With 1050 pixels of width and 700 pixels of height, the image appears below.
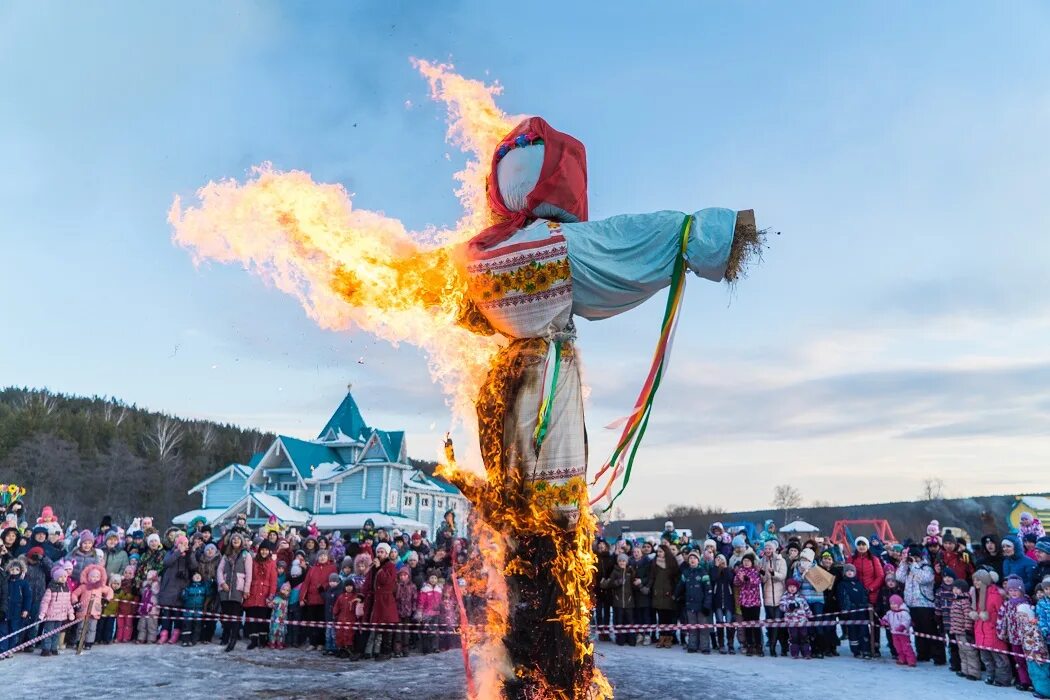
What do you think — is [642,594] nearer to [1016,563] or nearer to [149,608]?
[1016,563]

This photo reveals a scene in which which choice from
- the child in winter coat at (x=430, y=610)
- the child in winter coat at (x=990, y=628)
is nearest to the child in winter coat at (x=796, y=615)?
the child in winter coat at (x=990, y=628)

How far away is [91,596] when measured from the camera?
10.4 m

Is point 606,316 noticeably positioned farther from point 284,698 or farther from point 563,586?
point 284,698

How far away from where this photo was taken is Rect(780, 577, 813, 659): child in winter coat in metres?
10.9

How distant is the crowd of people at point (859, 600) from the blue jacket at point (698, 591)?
0.02 metres

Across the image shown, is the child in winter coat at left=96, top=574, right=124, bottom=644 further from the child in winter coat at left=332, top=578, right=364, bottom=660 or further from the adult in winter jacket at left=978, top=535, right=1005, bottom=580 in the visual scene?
the adult in winter jacket at left=978, top=535, right=1005, bottom=580

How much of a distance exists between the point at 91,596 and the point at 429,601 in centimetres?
469

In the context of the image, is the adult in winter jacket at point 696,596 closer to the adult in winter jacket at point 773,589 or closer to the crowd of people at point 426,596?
the crowd of people at point 426,596

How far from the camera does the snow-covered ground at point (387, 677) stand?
24.6 feet

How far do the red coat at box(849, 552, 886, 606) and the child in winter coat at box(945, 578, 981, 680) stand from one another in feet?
4.92

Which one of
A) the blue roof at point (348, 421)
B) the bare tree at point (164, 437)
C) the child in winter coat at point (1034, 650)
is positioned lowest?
the child in winter coat at point (1034, 650)

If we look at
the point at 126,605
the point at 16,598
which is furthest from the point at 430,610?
the point at 16,598

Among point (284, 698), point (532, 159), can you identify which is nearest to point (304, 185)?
point (532, 159)

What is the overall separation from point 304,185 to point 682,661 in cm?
816
